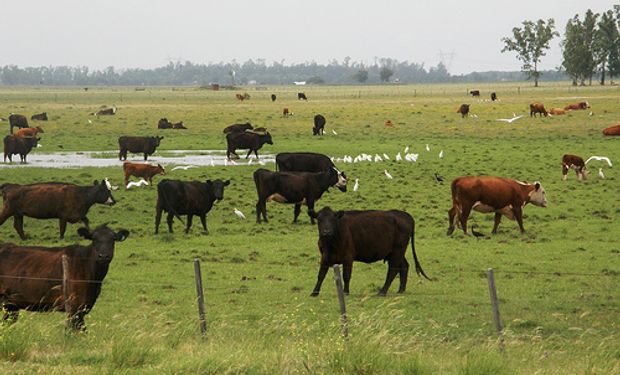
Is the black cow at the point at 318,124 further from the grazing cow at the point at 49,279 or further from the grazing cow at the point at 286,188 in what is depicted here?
the grazing cow at the point at 49,279

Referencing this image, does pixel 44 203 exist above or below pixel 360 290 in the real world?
above

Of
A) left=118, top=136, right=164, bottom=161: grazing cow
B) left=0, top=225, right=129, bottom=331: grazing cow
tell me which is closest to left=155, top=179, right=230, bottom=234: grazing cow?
left=0, top=225, right=129, bottom=331: grazing cow

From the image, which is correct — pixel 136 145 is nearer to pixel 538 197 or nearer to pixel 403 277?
pixel 538 197

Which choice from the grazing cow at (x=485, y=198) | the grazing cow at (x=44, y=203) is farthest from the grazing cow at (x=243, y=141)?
the grazing cow at (x=485, y=198)

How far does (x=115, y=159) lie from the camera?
39.4 meters

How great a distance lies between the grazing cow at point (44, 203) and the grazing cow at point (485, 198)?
8.21 metres

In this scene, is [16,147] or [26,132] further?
[26,132]

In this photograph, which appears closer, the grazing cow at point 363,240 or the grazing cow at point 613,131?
the grazing cow at point 363,240

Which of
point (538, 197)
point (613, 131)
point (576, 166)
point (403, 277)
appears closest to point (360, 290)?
point (403, 277)

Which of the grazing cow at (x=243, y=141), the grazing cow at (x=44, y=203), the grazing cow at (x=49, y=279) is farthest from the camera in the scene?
the grazing cow at (x=243, y=141)

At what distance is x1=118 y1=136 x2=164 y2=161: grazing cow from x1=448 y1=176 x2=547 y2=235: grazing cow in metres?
19.0

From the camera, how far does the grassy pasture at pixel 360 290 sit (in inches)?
398

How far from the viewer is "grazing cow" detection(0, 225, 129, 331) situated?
12.2 meters

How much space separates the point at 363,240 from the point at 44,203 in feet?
28.7
